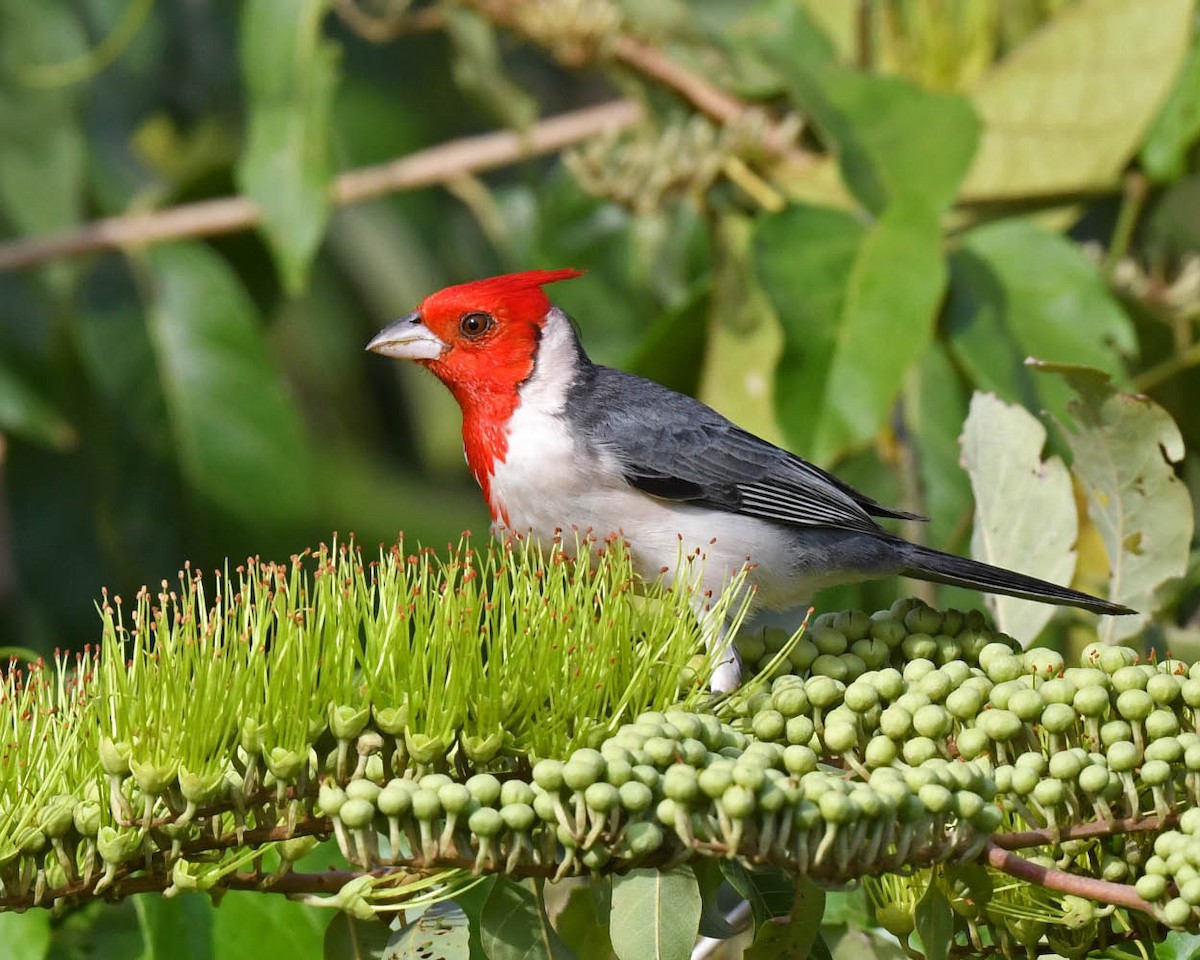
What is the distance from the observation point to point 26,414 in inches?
156

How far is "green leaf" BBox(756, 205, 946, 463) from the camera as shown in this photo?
2.78 m

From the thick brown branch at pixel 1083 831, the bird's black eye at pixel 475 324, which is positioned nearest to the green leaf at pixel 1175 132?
the bird's black eye at pixel 475 324

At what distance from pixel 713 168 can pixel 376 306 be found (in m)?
3.78

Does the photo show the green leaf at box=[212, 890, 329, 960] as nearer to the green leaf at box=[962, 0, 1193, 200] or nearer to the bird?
the bird

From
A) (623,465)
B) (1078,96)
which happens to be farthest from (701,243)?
(623,465)

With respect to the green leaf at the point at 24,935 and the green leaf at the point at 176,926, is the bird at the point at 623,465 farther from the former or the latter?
the green leaf at the point at 24,935

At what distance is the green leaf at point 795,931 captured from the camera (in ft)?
5.57

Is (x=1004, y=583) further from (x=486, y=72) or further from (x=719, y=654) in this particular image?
(x=486, y=72)

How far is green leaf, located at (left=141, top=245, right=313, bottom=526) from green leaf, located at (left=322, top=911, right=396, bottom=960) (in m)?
2.63

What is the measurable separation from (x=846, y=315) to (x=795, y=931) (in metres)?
1.47

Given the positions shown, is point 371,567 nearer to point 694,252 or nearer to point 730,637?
point 730,637

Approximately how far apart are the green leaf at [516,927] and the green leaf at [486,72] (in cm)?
254

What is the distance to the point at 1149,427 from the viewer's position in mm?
2139

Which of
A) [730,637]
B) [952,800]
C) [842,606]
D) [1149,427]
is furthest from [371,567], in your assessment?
[842,606]
